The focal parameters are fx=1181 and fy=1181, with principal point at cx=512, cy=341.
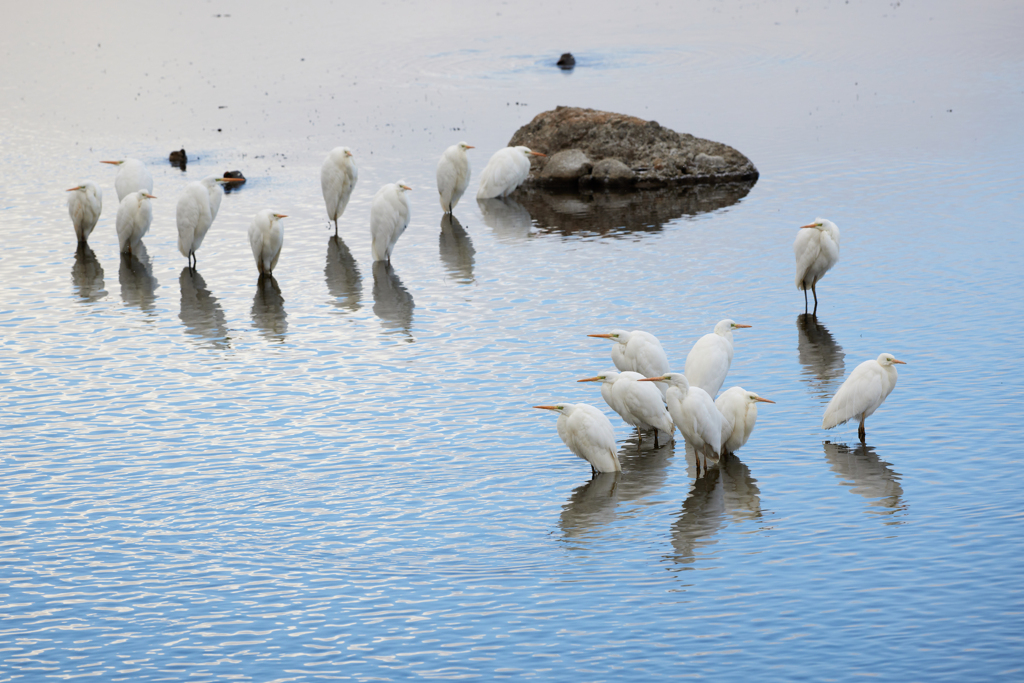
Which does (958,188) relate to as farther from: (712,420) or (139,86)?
(139,86)

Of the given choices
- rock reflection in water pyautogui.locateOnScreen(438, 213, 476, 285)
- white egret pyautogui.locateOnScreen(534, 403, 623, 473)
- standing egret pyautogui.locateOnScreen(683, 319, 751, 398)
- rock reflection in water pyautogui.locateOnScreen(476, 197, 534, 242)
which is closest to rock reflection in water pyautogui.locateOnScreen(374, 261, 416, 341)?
rock reflection in water pyautogui.locateOnScreen(438, 213, 476, 285)

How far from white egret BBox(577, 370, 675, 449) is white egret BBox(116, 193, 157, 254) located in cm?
1074

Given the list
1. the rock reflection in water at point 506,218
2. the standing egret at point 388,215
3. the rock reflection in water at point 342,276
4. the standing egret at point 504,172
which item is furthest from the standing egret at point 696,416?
the standing egret at point 504,172

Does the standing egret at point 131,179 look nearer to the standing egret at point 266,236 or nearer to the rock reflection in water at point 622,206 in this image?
the standing egret at point 266,236

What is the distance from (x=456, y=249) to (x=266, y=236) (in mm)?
3675

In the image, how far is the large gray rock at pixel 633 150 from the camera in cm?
2488

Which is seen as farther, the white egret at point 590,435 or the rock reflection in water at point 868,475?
the white egret at point 590,435

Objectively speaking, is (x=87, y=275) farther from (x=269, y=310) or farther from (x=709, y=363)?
(x=709, y=363)

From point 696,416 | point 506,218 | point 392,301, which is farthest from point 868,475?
point 506,218

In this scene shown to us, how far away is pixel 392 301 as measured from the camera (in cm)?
1731

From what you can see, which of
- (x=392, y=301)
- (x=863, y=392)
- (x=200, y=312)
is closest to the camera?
(x=863, y=392)

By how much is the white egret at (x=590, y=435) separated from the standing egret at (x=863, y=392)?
2.26 meters

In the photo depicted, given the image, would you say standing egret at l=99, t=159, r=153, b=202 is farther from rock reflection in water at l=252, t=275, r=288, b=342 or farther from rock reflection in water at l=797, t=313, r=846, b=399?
rock reflection in water at l=797, t=313, r=846, b=399

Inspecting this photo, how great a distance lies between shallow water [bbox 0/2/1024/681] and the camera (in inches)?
326
